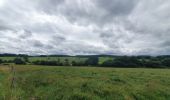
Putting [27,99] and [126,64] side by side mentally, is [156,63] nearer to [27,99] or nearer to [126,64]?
[126,64]

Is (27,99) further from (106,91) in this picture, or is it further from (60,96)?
(106,91)

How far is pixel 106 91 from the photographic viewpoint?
1000 centimetres

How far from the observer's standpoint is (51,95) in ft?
29.5

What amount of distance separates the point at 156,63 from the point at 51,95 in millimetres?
73450

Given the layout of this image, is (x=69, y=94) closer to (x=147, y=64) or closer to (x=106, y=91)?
(x=106, y=91)

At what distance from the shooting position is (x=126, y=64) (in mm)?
75438

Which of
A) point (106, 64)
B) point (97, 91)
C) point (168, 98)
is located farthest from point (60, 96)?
point (106, 64)

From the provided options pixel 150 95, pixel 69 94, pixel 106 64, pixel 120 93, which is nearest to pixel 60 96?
pixel 69 94

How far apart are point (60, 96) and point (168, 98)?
22.6 feet

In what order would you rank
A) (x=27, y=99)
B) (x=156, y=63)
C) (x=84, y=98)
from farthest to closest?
(x=156, y=63)
(x=84, y=98)
(x=27, y=99)

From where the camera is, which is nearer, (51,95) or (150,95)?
(51,95)

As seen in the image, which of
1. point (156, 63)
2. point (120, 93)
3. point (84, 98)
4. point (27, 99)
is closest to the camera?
point (27, 99)

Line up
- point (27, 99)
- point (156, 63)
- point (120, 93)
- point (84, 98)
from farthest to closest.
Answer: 1. point (156, 63)
2. point (120, 93)
3. point (84, 98)
4. point (27, 99)

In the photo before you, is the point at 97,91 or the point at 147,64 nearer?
the point at 97,91
